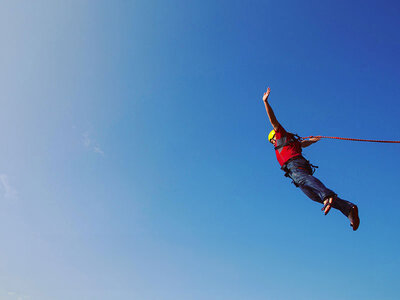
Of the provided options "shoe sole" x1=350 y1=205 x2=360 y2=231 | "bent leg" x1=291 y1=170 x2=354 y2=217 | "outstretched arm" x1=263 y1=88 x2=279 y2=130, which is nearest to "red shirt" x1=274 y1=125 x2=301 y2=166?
"outstretched arm" x1=263 y1=88 x2=279 y2=130

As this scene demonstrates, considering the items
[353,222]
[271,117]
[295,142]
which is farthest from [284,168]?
[353,222]

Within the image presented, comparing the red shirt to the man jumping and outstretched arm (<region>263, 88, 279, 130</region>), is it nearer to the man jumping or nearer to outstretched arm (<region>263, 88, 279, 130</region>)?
the man jumping

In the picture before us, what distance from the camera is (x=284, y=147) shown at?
29.2 feet

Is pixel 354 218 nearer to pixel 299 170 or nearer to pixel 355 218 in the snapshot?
pixel 355 218

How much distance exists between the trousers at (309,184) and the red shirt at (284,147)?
0.68ft

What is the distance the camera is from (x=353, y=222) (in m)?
7.53

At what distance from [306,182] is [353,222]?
1482 millimetres

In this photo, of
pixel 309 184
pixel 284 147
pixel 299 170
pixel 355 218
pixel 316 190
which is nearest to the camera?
pixel 355 218

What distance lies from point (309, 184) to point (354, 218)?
52.3 inches

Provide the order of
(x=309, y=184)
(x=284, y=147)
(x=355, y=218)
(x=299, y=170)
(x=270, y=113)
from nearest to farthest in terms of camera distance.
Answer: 1. (x=355, y=218)
2. (x=309, y=184)
3. (x=299, y=170)
4. (x=270, y=113)
5. (x=284, y=147)

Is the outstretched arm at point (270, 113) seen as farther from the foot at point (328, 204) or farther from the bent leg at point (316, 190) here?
the foot at point (328, 204)

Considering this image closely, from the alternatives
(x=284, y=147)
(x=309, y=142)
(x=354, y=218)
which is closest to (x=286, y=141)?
(x=284, y=147)

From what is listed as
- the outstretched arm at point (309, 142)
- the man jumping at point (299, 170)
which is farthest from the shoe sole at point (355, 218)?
the outstretched arm at point (309, 142)

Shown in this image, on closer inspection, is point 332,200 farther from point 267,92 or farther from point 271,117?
point 267,92
